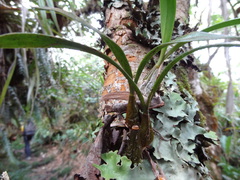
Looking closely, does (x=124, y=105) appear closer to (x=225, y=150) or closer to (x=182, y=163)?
(x=182, y=163)

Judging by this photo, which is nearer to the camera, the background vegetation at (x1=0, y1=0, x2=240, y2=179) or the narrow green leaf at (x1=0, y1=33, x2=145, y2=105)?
the narrow green leaf at (x1=0, y1=33, x2=145, y2=105)

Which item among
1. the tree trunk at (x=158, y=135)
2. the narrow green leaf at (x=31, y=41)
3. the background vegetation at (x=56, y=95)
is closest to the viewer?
the narrow green leaf at (x=31, y=41)

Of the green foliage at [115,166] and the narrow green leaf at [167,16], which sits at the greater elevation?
the narrow green leaf at [167,16]

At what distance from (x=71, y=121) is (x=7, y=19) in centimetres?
104

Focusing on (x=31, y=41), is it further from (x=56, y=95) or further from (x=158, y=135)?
(x=56, y=95)

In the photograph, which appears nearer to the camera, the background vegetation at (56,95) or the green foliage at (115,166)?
the green foliage at (115,166)

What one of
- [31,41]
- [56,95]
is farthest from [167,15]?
[56,95]

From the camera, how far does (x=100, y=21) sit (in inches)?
25.8

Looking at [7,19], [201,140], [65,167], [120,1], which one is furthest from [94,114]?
[201,140]

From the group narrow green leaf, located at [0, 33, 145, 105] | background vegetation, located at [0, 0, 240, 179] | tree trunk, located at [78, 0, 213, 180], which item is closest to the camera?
narrow green leaf, located at [0, 33, 145, 105]

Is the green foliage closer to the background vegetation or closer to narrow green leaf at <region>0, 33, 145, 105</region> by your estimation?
narrow green leaf at <region>0, 33, 145, 105</region>

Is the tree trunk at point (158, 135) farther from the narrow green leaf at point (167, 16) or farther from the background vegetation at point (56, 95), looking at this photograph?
the background vegetation at point (56, 95)

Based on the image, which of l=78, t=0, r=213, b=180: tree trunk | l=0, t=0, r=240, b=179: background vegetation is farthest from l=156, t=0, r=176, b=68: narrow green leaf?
l=0, t=0, r=240, b=179: background vegetation

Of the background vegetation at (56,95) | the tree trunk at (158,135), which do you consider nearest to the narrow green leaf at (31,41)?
the tree trunk at (158,135)
